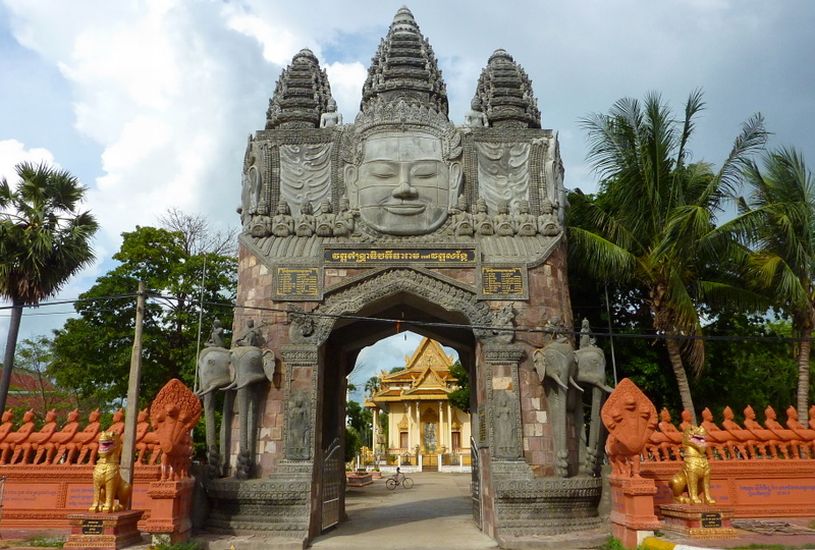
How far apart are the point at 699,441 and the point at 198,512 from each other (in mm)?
9279

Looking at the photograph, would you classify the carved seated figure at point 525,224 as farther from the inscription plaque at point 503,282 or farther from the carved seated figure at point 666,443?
the carved seated figure at point 666,443

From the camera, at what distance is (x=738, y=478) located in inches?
484

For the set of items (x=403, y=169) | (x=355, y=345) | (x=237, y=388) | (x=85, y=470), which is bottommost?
(x=85, y=470)

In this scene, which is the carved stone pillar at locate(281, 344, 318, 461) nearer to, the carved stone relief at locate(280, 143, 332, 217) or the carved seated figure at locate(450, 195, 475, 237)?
the carved stone relief at locate(280, 143, 332, 217)

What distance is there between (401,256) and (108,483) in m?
7.02

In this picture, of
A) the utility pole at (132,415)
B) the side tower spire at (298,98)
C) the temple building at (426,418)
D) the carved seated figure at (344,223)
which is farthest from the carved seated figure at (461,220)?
the temple building at (426,418)

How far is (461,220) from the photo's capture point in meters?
14.3

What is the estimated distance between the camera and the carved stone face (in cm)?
1427

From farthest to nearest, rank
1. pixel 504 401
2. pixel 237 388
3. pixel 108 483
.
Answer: pixel 504 401
pixel 237 388
pixel 108 483

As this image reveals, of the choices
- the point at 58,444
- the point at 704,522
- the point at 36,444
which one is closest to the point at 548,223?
the point at 704,522

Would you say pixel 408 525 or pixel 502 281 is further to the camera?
pixel 408 525

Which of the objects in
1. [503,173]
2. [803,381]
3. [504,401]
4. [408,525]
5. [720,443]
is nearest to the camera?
[720,443]

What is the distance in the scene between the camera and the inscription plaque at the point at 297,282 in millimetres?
13664

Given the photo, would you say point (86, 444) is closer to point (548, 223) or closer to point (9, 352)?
point (9, 352)
